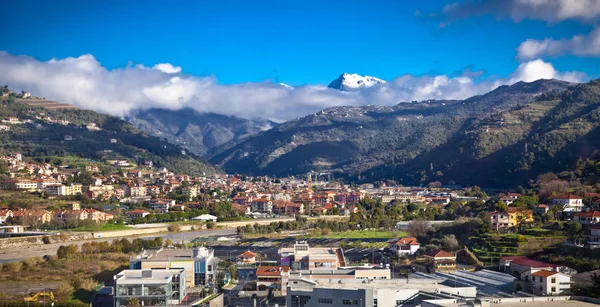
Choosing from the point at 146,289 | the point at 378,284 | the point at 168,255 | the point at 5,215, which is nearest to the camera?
the point at 378,284

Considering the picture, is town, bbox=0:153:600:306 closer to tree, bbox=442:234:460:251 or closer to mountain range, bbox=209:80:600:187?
tree, bbox=442:234:460:251

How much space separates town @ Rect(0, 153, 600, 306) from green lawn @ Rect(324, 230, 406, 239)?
6.6 inches

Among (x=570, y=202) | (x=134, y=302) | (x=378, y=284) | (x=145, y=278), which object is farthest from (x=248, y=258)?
(x=378, y=284)

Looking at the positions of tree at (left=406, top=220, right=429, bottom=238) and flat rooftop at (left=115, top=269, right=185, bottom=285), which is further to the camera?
tree at (left=406, top=220, right=429, bottom=238)

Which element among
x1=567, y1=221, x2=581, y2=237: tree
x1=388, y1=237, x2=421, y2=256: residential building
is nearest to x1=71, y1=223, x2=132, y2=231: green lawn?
x1=388, y1=237, x2=421, y2=256: residential building

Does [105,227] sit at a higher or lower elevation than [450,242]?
higher

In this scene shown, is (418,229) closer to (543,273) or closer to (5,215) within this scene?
(543,273)

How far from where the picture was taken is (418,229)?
135 ft

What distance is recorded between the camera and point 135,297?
23.9 m

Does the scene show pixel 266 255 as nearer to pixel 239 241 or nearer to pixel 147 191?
pixel 239 241

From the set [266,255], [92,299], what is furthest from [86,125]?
[92,299]

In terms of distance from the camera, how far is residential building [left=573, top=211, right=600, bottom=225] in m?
32.4

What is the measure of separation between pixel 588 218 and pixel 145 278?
59.5ft

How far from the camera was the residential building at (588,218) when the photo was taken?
32375mm
